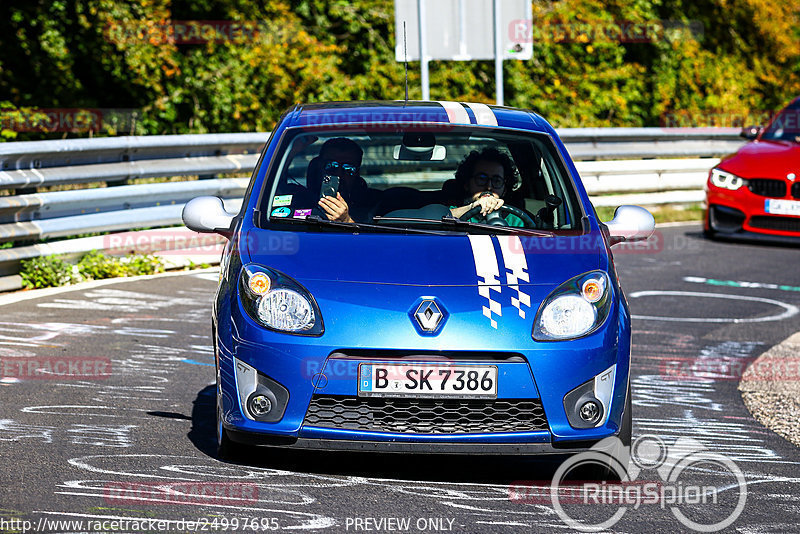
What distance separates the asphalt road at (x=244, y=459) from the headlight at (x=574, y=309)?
0.63 metres

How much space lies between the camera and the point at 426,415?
4824mm

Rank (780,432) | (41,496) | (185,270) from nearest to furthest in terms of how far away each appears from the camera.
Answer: (41,496), (780,432), (185,270)

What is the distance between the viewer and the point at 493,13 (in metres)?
16.4

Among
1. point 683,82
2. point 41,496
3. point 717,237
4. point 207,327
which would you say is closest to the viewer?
point 41,496

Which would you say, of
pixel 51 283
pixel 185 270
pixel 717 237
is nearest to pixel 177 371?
pixel 51 283

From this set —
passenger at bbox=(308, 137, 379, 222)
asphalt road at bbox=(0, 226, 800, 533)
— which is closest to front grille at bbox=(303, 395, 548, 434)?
asphalt road at bbox=(0, 226, 800, 533)

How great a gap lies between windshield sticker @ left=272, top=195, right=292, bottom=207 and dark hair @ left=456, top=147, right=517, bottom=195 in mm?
889

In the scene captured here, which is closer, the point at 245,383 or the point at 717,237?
the point at 245,383

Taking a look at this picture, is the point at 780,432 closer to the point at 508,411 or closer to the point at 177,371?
the point at 508,411

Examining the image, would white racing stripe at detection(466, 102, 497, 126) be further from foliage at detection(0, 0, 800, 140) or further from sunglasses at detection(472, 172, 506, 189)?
foliage at detection(0, 0, 800, 140)

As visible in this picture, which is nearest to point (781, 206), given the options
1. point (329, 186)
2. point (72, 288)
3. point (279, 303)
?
point (72, 288)

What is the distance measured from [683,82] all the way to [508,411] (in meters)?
24.9

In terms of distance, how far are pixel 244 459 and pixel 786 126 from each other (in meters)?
10.9

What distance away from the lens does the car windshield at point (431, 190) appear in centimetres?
560
